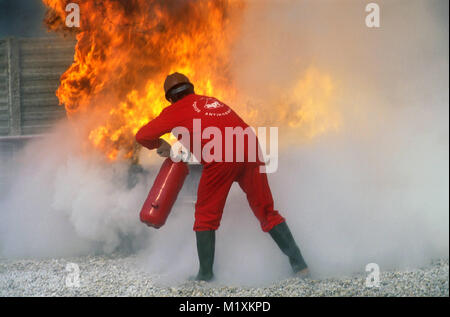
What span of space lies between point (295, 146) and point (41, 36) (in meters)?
3.98

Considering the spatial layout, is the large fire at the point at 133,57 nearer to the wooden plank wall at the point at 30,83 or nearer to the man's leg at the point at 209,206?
the wooden plank wall at the point at 30,83

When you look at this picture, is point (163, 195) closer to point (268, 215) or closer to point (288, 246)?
point (268, 215)

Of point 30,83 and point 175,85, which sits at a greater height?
point 30,83

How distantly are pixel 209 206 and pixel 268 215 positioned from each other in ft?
1.83

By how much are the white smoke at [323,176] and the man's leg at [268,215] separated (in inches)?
12.1

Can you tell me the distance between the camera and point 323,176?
18.0ft

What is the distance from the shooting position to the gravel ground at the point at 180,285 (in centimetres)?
397

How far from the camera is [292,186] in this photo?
537cm

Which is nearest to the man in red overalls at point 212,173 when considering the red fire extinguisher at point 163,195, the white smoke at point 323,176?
the red fire extinguisher at point 163,195

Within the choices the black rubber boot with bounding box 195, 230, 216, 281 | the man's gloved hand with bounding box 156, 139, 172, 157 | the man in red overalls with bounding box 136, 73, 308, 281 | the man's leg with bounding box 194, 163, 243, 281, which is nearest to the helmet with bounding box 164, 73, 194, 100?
the man in red overalls with bounding box 136, 73, 308, 281

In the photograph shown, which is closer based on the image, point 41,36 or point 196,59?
point 196,59

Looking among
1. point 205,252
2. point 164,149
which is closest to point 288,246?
point 205,252
